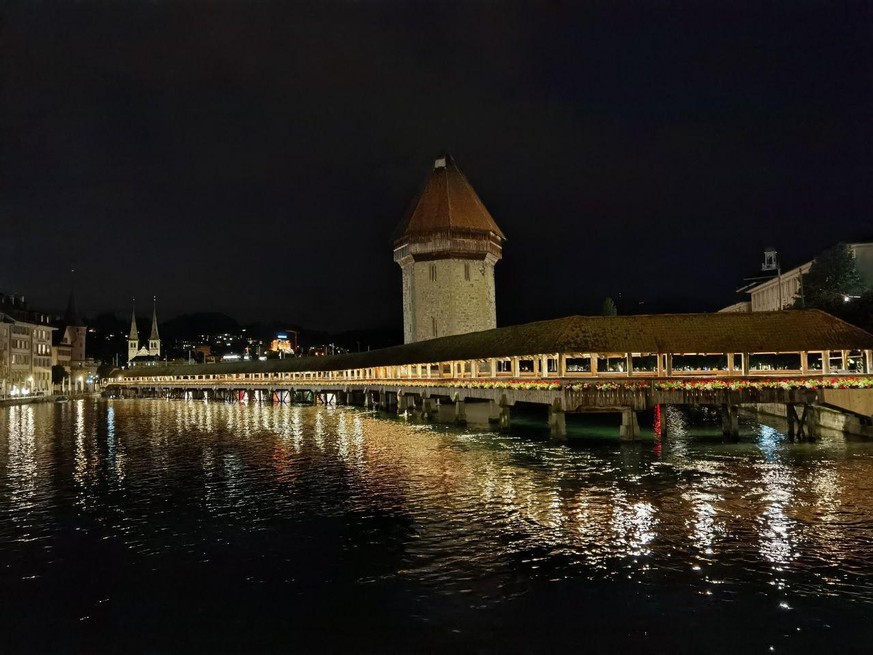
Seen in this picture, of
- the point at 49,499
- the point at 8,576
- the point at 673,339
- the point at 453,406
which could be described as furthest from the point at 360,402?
the point at 8,576

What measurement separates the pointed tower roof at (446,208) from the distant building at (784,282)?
74.9 ft

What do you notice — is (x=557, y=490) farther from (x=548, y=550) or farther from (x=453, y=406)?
(x=453, y=406)

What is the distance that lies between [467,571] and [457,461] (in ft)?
38.1

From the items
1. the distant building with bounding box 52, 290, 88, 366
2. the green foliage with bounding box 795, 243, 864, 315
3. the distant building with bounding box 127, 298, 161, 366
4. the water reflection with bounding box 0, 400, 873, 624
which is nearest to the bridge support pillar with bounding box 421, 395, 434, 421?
the water reflection with bounding box 0, 400, 873, 624

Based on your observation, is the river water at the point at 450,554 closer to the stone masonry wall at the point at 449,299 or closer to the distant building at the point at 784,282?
the distant building at the point at 784,282

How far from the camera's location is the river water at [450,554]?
28.7 ft

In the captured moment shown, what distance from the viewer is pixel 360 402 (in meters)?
61.9

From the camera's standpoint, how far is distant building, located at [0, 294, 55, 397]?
260 ft

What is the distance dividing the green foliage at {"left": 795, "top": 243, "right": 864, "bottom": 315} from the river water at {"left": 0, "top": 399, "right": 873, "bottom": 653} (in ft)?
86.7

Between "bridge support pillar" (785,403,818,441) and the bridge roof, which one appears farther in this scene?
the bridge roof

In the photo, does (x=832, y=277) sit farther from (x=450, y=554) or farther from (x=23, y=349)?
(x=23, y=349)

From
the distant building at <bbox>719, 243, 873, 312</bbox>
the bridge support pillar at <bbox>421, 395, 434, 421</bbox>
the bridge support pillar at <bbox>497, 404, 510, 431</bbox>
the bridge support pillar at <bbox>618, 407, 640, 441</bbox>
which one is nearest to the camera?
the bridge support pillar at <bbox>618, 407, 640, 441</bbox>

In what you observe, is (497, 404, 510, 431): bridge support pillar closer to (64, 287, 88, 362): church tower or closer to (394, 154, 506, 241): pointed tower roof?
(394, 154, 506, 241): pointed tower roof

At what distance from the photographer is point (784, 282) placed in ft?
214
